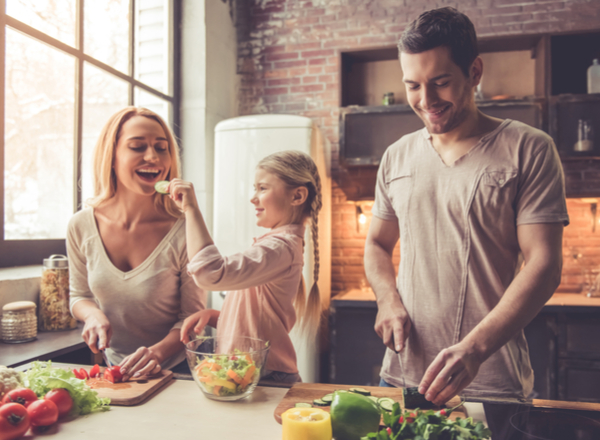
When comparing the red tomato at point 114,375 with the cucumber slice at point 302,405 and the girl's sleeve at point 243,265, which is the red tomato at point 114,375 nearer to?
the girl's sleeve at point 243,265

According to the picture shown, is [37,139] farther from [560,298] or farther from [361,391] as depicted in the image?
[560,298]

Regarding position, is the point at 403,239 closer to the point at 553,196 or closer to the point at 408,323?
the point at 408,323

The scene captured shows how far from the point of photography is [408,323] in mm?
1222

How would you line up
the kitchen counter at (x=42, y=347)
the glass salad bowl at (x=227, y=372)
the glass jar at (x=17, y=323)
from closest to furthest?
the glass salad bowl at (x=227, y=372), the kitchen counter at (x=42, y=347), the glass jar at (x=17, y=323)

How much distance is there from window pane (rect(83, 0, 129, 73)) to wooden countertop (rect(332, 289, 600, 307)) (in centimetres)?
202

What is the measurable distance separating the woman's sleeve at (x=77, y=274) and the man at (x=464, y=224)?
0.97 meters

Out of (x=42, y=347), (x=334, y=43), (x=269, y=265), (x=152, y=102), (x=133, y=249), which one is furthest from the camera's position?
(x=334, y=43)

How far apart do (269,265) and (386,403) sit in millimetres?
462

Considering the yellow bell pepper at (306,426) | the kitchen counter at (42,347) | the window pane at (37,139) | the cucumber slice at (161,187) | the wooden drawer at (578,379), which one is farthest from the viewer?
the wooden drawer at (578,379)

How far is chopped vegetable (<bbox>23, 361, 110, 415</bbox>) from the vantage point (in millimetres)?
957

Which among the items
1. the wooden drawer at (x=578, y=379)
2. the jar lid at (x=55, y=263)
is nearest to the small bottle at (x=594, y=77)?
the wooden drawer at (x=578, y=379)

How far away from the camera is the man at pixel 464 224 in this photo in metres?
1.14

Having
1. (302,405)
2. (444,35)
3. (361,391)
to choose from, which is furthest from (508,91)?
(302,405)

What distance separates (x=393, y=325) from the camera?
3.92 ft
